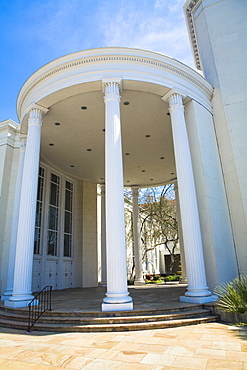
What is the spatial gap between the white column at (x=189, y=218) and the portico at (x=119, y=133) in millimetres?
35

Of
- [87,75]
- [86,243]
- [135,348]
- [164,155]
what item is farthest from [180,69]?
[86,243]

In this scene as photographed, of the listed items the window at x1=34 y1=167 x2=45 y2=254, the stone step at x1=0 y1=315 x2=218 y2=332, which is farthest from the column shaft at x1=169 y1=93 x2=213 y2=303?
the window at x1=34 y1=167 x2=45 y2=254

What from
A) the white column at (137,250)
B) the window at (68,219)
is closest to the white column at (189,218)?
the white column at (137,250)

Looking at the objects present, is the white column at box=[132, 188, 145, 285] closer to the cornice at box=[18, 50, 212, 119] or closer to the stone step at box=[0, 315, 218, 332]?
the cornice at box=[18, 50, 212, 119]

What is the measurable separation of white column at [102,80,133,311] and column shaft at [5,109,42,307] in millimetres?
3017

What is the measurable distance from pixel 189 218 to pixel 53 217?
10892 millimetres

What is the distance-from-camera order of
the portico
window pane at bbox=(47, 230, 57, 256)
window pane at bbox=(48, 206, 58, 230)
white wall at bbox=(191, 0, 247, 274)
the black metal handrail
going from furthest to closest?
window pane at bbox=(48, 206, 58, 230) → window pane at bbox=(47, 230, 57, 256) → white wall at bbox=(191, 0, 247, 274) → the portico → the black metal handrail

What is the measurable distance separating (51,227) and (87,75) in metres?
10.6

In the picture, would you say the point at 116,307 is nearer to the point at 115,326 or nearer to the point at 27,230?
the point at 115,326

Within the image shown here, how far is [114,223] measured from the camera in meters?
8.01

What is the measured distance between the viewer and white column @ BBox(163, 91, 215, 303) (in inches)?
339

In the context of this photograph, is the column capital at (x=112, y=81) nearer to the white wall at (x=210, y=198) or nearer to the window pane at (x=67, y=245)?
the white wall at (x=210, y=198)

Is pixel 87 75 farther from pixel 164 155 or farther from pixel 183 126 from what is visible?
pixel 164 155

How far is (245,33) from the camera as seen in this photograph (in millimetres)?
12984
